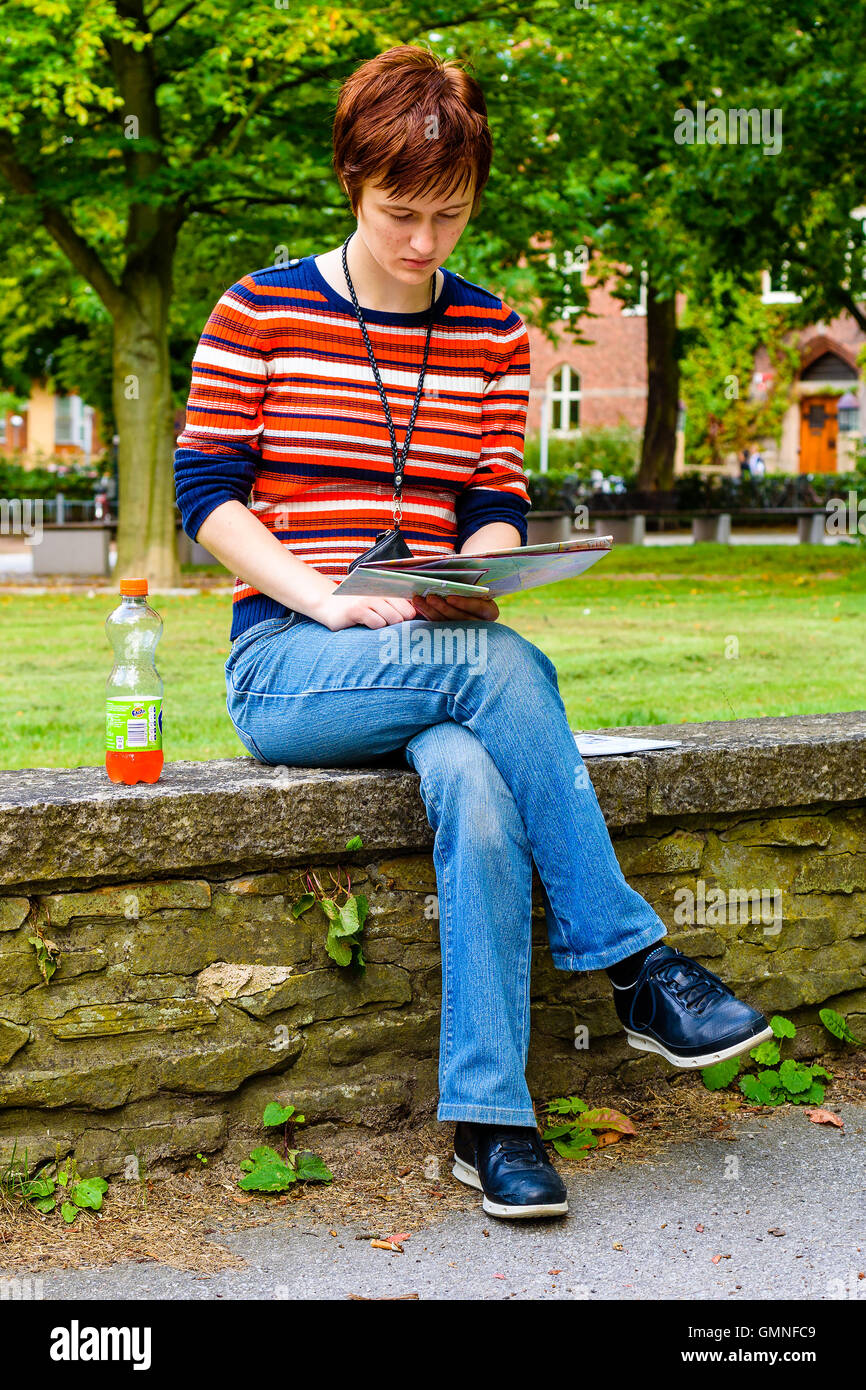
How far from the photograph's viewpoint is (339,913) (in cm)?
290

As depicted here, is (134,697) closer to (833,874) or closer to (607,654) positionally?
(833,874)

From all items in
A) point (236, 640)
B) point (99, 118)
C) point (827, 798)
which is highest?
point (99, 118)

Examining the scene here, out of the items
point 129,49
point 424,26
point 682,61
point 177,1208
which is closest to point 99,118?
point 129,49

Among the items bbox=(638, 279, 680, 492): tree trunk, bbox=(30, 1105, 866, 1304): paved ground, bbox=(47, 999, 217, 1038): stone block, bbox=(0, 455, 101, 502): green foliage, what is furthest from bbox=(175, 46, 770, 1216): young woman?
bbox=(638, 279, 680, 492): tree trunk

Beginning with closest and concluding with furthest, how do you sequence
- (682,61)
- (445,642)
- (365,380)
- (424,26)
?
1. (445,642)
2. (365,380)
3. (424,26)
4. (682,61)

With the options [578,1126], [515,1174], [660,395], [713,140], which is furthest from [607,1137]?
[660,395]

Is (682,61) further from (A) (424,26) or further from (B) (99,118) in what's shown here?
(B) (99,118)

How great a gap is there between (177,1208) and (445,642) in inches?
44.7

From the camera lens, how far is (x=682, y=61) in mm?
16844

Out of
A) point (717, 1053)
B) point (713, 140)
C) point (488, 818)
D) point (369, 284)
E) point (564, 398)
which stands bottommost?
point (717, 1053)

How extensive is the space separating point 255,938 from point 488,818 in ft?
1.72

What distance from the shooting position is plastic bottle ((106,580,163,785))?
2.86 m

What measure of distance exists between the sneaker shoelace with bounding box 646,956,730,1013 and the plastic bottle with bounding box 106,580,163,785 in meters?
0.99

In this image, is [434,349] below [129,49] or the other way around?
below
